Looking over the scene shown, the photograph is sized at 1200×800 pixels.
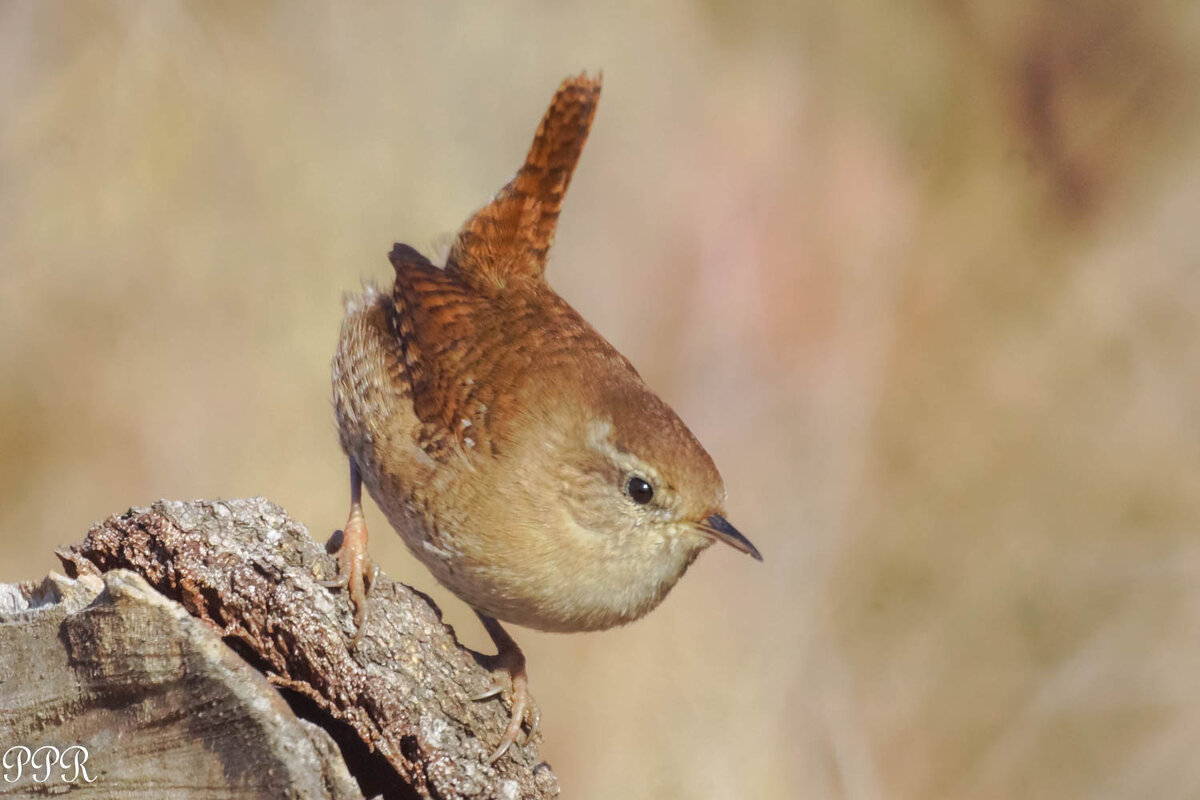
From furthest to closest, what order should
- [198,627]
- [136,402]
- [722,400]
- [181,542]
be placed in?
[722,400] < [136,402] < [181,542] < [198,627]

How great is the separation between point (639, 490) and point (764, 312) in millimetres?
2152

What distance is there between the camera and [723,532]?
233 cm

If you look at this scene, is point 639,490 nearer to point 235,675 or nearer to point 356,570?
point 356,570

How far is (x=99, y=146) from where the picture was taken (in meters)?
4.11

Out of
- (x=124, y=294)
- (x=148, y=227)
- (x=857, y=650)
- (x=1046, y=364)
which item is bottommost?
(x=857, y=650)

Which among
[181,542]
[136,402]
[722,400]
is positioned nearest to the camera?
[181,542]

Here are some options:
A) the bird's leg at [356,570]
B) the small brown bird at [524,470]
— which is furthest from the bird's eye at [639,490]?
the bird's leg at [356,570]

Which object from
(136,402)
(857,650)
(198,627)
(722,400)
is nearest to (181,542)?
(198,627)

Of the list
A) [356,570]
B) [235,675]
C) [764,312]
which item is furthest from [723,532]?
[764,312]

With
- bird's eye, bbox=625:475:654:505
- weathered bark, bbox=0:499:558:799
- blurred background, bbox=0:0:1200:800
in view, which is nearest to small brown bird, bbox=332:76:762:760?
bird's eye, bbox=625:475:654:505

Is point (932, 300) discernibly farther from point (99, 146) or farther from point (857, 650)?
point (99, 146)

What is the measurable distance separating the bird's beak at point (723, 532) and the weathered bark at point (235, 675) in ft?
1.82

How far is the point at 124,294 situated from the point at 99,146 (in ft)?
1.81

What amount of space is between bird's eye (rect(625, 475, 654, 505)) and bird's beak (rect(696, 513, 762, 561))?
12 centimetres
